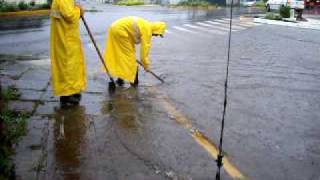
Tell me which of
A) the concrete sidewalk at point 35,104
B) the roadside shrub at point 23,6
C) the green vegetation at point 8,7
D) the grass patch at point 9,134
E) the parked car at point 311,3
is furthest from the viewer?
the parked car at point 311,3

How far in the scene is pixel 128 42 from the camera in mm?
8812

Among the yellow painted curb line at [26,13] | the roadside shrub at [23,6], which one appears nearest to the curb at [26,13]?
the yellow painted curb line at [26,13]

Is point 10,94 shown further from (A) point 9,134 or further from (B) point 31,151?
(B) point 31,151

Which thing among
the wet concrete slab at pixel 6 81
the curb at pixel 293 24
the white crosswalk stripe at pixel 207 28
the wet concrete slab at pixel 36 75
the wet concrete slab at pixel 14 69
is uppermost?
the wet concrete slab at pixel 6 81

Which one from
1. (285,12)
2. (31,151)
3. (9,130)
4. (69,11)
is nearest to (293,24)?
(285,12)

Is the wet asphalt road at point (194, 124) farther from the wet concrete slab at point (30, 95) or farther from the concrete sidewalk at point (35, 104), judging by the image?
the wet concrete slab at point (30, 95)

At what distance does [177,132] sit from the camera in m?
6.45

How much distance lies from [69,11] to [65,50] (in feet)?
1.80

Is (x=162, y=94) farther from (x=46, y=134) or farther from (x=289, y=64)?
(x=289, y=64)

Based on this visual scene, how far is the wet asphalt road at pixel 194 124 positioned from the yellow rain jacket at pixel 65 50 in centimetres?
41

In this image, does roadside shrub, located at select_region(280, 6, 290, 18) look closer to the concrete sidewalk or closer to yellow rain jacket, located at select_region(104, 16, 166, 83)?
the concrete sidewalk

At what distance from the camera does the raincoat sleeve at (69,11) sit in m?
7.11

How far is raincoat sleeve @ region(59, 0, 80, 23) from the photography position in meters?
7.11

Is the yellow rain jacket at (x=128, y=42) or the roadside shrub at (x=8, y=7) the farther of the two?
the roadside shrub at (x=8, y=7)
